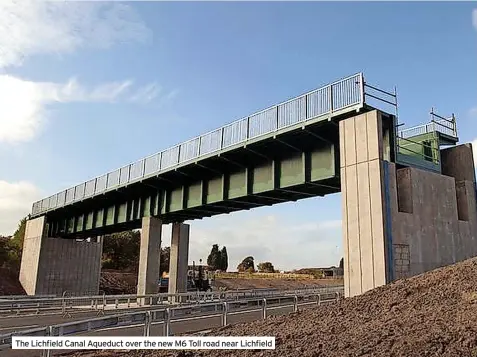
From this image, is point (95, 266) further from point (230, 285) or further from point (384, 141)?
point (384, 141)

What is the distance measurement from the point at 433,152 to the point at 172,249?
2307 cm

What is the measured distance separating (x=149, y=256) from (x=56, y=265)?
55.1ft

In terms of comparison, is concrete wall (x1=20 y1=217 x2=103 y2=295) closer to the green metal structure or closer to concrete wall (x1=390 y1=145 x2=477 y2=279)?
the green metal structure

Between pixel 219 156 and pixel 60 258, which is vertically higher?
pixel 219 156

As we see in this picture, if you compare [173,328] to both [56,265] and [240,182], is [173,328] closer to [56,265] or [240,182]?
[240,182]

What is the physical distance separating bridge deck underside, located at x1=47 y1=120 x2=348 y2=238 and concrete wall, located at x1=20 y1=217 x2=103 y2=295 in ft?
30.5

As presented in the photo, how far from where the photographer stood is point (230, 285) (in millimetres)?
69625

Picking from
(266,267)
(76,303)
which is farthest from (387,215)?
(266,267)

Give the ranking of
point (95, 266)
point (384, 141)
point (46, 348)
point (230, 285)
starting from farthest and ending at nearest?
1. point (230, 285)
2. point (95, 266)
3. point (384, 141)
4. point (46, 348)

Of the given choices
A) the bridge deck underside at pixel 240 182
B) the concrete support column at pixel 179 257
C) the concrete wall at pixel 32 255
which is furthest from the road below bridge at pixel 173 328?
Answer: the concrete wall at pixel 32 255

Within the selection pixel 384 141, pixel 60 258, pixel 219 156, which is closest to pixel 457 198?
pixel 384 141

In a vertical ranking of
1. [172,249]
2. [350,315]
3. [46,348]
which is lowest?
[46,348]

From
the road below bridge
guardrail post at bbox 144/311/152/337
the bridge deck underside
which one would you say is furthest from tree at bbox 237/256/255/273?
guardrail post at bbox 144/311/152/337
